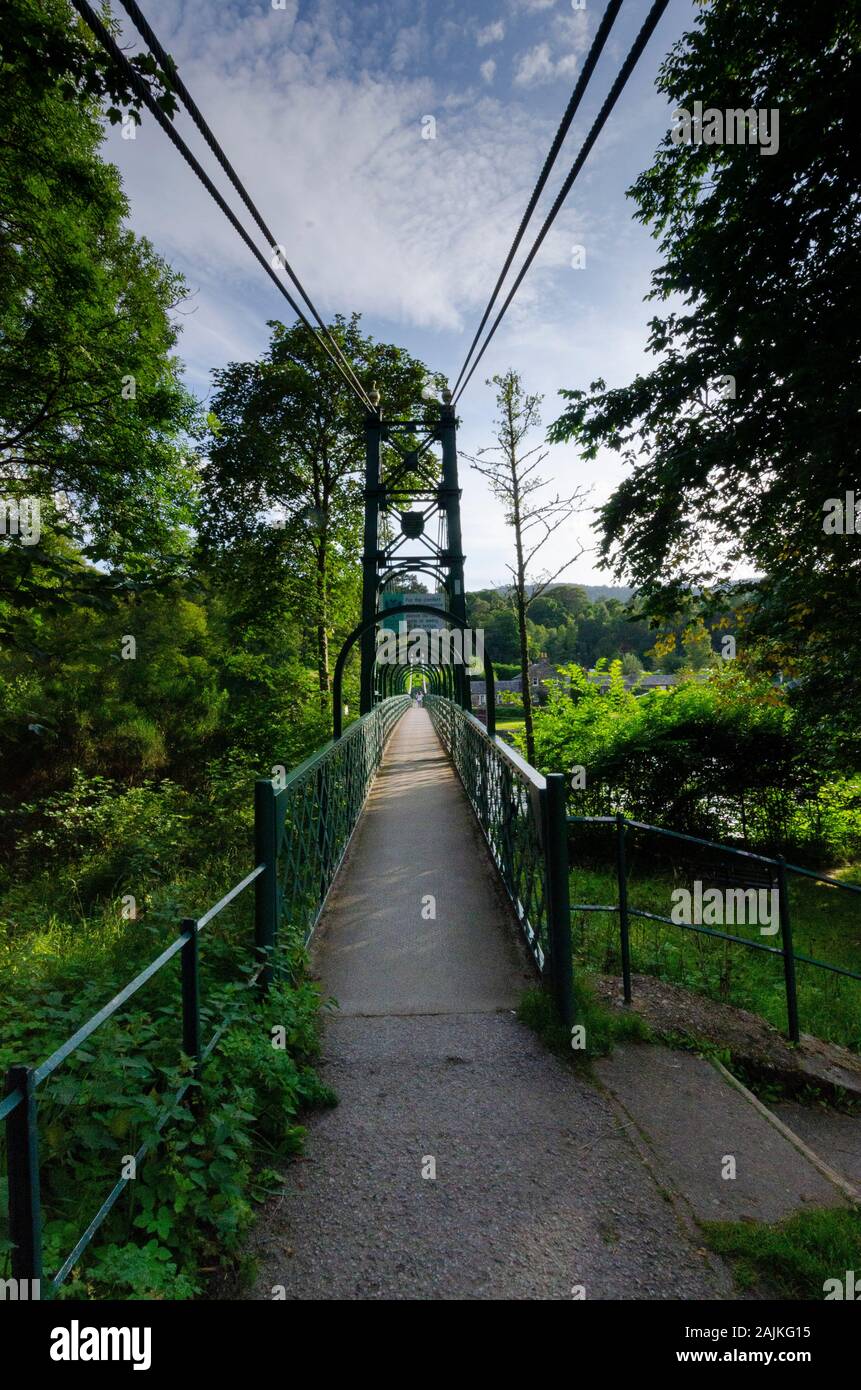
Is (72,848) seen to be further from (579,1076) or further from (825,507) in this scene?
(825,507)

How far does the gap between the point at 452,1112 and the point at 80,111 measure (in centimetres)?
1065

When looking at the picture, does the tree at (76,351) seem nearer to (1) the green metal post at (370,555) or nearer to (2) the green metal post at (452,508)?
(1) the green metal post at (370,555)

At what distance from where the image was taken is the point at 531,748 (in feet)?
38.5

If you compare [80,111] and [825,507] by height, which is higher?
[80,111]

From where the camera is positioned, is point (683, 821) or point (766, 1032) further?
point (683, 821)

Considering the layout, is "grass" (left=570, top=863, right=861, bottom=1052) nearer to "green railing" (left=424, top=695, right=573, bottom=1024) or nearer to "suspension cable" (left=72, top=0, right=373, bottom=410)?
"green railing" (left=424, top=695, right=573, bottom=1024)

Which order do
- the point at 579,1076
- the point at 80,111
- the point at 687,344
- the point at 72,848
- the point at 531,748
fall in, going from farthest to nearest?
the point at 72,848, the point at 531,748, the point at 687,344, the point at 80,111, the point at 579,1076

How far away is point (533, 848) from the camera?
4156 millimetres

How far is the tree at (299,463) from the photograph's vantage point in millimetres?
18859

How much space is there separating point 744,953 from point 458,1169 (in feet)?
18.4

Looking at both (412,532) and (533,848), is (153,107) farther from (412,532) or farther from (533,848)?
(412,532)

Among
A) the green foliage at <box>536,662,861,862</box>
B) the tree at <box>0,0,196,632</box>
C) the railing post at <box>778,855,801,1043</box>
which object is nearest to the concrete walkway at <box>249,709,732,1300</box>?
the railing post at <box>778,855,801,1043</box>

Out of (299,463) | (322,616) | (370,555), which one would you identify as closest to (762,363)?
(370,555)
